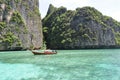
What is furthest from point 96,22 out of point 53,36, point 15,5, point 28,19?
point 15,5

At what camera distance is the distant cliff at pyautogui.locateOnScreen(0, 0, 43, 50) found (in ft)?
214

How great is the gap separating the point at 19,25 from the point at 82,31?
2411 cm

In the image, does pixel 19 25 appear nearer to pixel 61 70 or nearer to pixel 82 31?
pixel 82 31

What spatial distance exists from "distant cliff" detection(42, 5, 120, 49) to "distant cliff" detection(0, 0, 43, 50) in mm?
9900

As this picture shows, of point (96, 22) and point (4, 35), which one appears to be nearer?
point (4, 35)

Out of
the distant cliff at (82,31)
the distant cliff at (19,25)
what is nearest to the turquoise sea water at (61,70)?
the distant cliff at (19,25)

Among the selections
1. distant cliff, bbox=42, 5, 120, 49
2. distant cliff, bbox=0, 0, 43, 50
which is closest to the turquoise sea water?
distant cliff, bbox=0, 0, 43, 50

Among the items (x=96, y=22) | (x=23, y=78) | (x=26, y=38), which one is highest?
(x=96, y=22)

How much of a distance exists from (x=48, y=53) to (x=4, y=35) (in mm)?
21806

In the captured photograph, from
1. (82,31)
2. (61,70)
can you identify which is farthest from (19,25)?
(61,70)

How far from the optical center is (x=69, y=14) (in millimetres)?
93750

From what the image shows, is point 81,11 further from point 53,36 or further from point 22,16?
point 22,16

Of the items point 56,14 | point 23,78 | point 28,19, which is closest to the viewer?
point 23,78

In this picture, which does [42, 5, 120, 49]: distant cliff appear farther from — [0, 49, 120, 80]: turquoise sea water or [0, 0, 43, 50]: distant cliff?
[0, 49, 120, 80]: turquoise sea water
